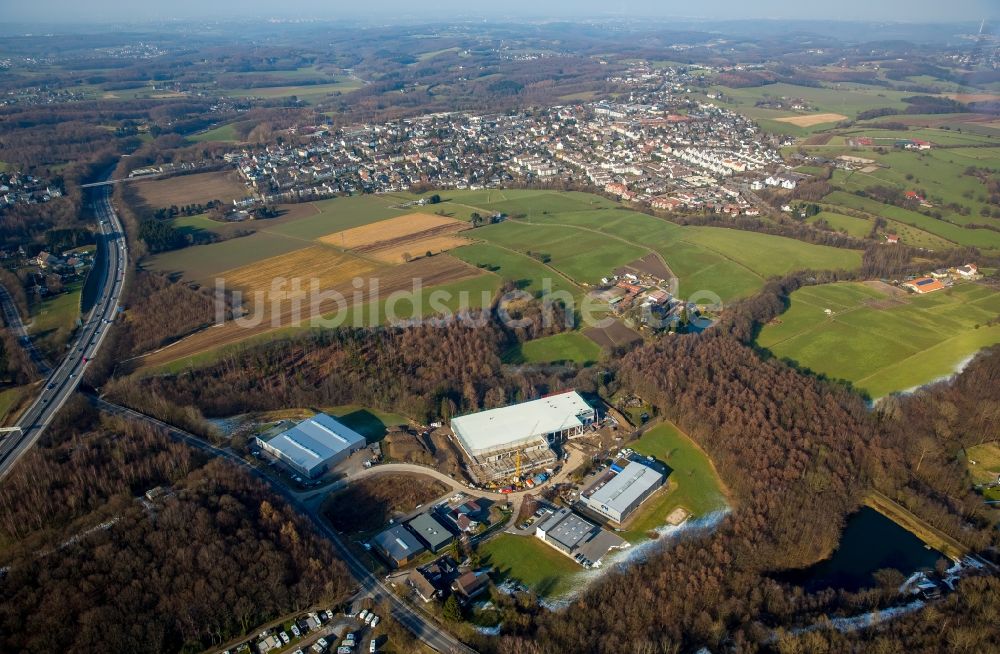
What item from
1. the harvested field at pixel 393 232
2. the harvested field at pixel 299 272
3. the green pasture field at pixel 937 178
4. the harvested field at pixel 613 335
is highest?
the green pasture field at pixel 937 178

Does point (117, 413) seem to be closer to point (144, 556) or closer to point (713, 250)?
point (144, 556)

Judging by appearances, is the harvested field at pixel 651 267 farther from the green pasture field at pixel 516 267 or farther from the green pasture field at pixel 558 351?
the green pasture field at pixel 558 351

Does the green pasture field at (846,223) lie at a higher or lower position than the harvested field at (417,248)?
lower

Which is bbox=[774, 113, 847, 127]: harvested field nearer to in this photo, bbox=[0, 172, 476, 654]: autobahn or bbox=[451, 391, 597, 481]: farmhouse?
bbox=[451, 391, 597, 481]: farmhouse

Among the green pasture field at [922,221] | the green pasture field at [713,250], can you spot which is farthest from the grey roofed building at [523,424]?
the green pasture field at [922,221]

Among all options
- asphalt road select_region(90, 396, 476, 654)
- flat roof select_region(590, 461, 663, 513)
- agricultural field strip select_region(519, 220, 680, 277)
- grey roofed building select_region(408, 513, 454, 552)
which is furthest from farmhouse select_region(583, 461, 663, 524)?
agricultural field strip select_region(519, 220, 680, 277)

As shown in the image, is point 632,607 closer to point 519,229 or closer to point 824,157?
point 519,229

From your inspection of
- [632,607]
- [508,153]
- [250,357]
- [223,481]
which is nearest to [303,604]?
[223,481]
